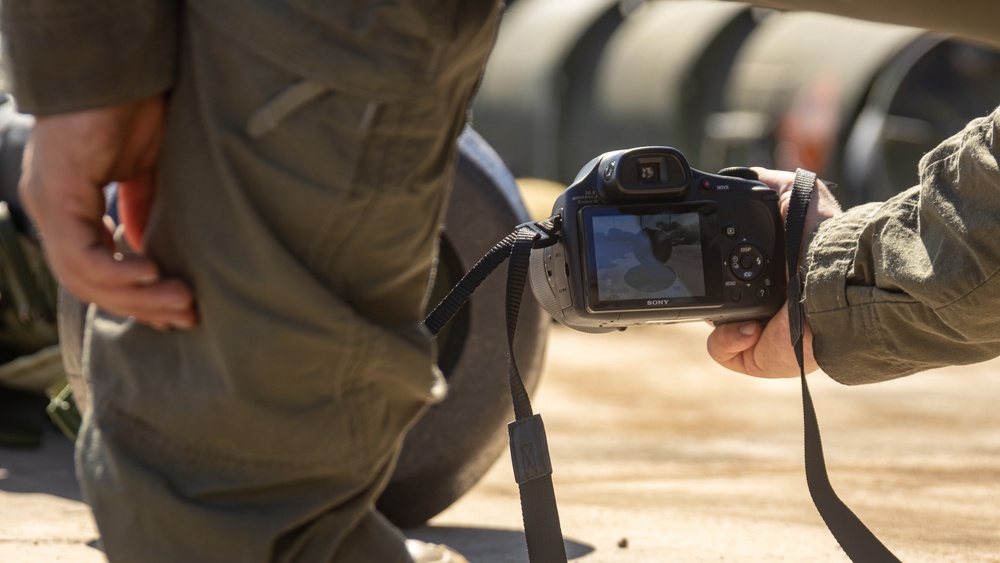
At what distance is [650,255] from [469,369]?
626 millimetres

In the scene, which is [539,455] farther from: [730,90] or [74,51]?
[730,90]

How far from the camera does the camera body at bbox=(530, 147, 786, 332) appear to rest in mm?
1808

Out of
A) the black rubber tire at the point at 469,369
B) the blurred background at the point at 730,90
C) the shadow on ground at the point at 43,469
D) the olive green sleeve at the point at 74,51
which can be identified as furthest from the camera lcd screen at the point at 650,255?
the blurred background at the point at 730,90

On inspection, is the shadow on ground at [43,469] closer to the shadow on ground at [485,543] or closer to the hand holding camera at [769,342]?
the shadow on ground at [485,543]

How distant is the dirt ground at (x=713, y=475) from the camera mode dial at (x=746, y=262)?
0.51 meters

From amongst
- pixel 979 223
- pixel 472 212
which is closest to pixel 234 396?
pixel 979 223

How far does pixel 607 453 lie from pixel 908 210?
2063 mm

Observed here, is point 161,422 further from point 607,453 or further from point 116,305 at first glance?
point 607,453

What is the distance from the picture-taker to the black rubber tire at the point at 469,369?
91.4 inches

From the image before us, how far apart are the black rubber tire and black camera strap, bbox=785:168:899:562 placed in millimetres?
617

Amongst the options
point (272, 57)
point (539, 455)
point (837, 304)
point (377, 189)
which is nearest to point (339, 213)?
point (377, 189)

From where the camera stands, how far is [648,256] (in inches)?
71.9

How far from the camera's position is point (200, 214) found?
121cm

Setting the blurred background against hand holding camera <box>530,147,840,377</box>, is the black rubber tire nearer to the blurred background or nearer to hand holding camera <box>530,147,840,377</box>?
hand holding camera <box>530,147,840,377</box>
